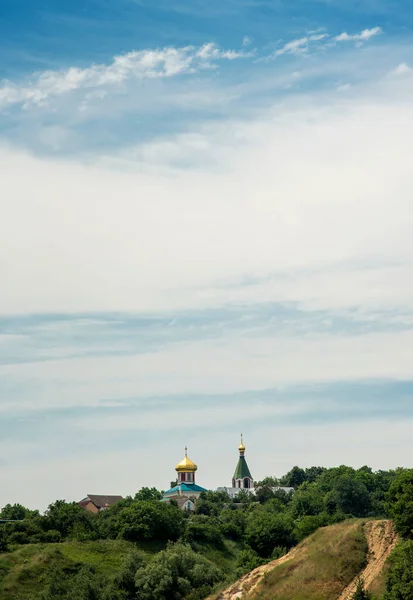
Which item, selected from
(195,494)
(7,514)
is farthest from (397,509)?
(195,494)

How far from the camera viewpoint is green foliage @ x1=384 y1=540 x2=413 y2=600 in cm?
4474

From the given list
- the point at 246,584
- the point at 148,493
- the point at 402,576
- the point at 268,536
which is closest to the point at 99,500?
the point at 148,493

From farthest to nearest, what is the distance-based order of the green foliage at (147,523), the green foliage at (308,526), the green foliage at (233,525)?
the green foliage at (233,525)
the green foliage at (147,523)
the green foliage at (308,526)

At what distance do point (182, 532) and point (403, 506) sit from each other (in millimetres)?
36330

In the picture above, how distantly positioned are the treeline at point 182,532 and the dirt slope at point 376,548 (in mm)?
927

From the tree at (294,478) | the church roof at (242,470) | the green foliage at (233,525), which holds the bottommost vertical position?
the green foliage at (233,525)

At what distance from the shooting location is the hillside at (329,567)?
169 feet

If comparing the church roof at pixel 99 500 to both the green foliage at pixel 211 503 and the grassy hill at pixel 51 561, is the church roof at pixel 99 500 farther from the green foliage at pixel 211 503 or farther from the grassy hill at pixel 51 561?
the grassy hill at pixel 51 561

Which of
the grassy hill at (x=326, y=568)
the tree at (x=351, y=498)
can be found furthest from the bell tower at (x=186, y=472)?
the grassy hill at (x=326, y=568)

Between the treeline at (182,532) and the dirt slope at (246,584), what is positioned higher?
the treeline at (182,532)

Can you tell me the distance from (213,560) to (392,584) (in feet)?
126

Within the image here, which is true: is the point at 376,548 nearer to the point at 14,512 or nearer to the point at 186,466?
the point at 14,512

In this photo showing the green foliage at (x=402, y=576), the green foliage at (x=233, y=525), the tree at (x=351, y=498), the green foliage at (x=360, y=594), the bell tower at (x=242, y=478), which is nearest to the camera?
the green foliage at (x=402, y=576)

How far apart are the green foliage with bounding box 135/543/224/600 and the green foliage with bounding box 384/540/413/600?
18211 mm
